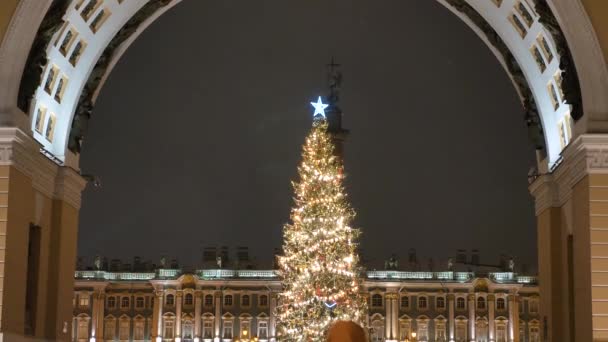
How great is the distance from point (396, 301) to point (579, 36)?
68.0 meters

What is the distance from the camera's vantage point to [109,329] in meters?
89.7

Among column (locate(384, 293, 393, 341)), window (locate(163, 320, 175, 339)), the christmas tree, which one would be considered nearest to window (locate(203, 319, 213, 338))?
window (locate(163, 320, 175, 339))

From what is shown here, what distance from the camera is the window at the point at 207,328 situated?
294 ft

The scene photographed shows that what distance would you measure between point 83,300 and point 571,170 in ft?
224

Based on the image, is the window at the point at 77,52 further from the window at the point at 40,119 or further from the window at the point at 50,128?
the window at the point at 40,119

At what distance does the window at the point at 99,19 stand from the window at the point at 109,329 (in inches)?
2563

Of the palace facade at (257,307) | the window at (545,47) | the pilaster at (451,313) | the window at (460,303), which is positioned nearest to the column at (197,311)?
the palace facade at (257,307)

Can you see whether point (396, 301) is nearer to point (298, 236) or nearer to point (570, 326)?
point (298, 236)

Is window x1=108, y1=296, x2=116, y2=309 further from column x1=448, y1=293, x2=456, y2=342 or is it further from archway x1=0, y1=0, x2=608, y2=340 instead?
archway x1=0, y1=0, x2=608, y2=340

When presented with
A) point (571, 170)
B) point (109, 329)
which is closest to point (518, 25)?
point (571, 170)

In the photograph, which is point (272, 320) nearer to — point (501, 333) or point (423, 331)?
point (423, 331)

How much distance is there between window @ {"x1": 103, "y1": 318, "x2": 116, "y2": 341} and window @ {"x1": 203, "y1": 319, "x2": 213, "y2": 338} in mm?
6326

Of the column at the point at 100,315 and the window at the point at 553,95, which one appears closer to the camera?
the window at the point at 553,95

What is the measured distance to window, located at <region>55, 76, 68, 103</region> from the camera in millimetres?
25844
